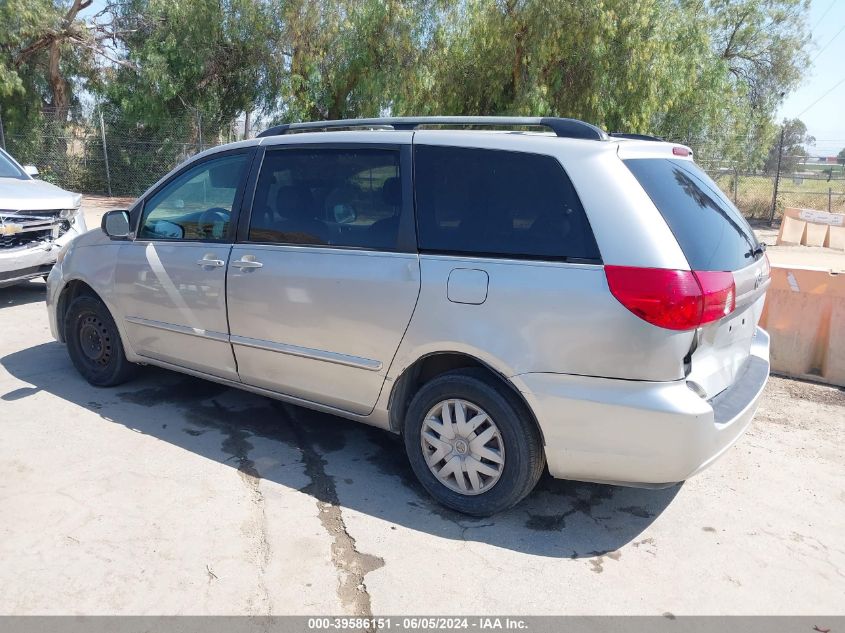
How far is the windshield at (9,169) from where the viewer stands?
8548 millimetres

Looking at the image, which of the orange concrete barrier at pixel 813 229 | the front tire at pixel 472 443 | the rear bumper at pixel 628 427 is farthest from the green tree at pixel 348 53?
the rear bumper at pixel 628 427

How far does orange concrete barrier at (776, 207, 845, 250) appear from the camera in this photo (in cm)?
1555

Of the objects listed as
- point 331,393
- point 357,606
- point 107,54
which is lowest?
point 357,606

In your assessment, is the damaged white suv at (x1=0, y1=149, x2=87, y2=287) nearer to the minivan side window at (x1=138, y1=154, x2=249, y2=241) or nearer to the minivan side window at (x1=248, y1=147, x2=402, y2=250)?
the minivan side window at (x1=138, y1=154, x2=249, y2=241)

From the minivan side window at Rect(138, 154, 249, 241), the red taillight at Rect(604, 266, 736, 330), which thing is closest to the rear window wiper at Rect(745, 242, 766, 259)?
the red taillight at Rect(604, 266, 736, 330)

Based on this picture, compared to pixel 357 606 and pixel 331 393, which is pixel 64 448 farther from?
pixel 357 606

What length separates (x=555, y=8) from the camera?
1463 centimetres

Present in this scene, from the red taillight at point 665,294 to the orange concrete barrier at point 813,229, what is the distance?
48.0ft

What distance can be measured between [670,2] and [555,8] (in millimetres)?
3373

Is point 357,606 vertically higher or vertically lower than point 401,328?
lower

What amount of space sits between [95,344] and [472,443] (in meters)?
3.24

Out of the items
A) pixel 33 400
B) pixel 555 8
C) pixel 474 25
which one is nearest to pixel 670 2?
pixel 555 8

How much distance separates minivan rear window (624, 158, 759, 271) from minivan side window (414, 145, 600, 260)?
370 mm

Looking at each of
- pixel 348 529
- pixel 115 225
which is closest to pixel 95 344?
pixel 115 225
